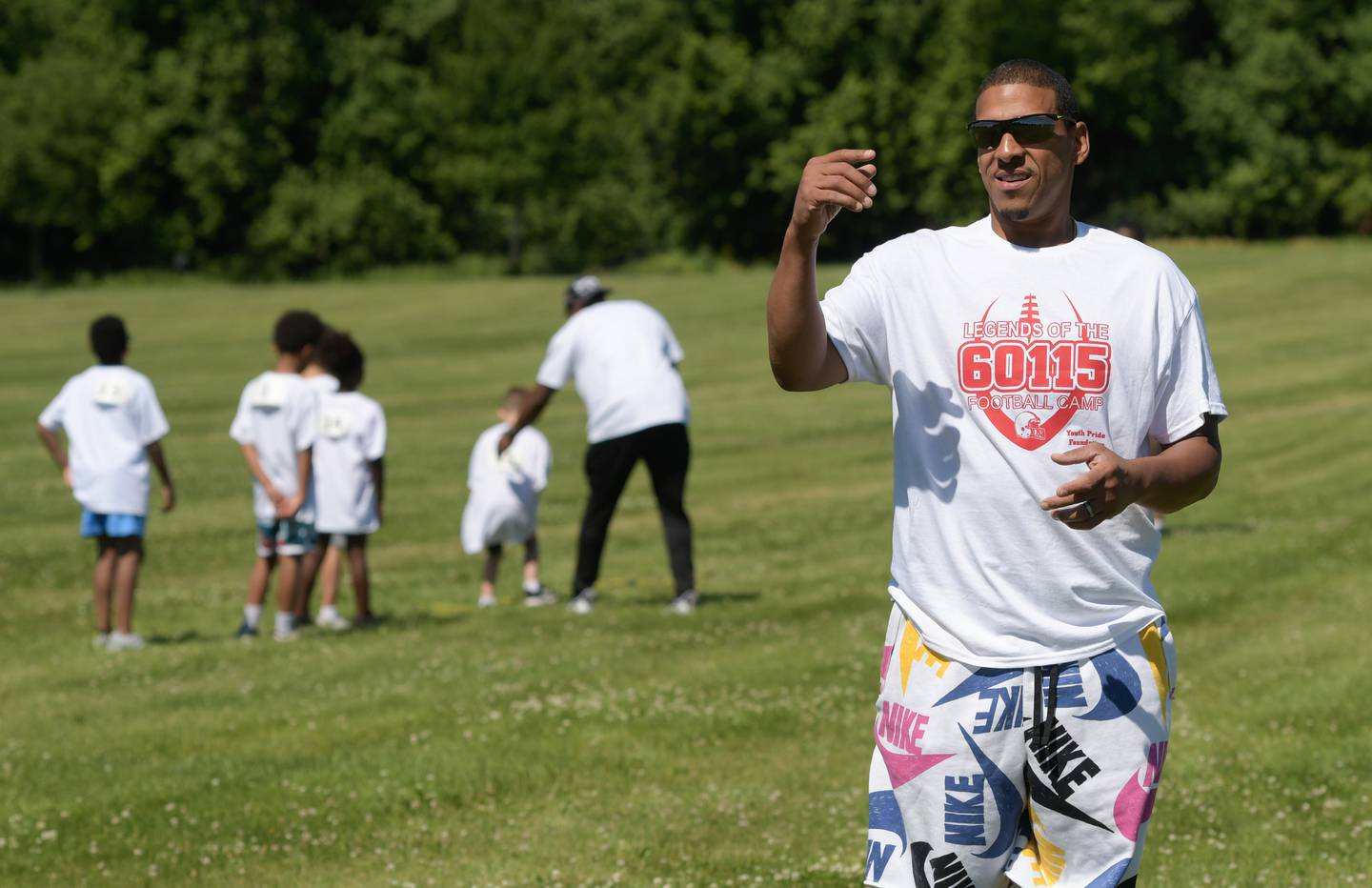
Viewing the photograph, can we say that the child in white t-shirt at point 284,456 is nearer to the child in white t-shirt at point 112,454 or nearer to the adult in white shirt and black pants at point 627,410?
the child in white t-shirt at point 112,454

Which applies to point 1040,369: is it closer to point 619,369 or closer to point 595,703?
point 595,703

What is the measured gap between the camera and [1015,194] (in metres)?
3.66

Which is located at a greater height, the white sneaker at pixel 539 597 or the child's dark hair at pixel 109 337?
the child's dark hair at pixel 109 337

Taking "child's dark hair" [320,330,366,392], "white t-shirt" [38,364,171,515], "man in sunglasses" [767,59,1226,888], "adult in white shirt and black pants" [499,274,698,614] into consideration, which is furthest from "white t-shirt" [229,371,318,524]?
"man in sunglasses" [767,59,1226,888]

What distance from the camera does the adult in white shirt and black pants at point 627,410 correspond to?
449 inches

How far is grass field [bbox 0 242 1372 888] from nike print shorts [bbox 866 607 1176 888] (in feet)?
7.66

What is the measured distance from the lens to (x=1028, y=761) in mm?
3635

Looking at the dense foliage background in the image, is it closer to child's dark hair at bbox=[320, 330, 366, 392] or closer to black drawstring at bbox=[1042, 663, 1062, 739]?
child's dark hair at bbox=[320, 330, 366, 392]

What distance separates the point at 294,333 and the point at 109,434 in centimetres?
138

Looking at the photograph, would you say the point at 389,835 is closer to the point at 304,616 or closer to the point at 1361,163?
the point at 304,616

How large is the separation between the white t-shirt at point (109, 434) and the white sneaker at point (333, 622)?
62.8 inches

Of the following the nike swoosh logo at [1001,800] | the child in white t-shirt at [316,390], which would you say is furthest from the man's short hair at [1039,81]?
the child in white t-shirt at [316,390]

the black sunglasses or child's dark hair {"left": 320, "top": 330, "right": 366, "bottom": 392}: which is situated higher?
the black sunglasses

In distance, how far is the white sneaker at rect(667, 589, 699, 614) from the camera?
11.5 metres
